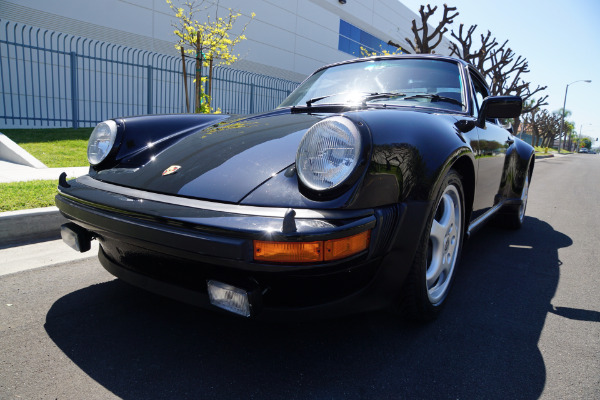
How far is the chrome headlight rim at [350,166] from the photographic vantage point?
1438 mm

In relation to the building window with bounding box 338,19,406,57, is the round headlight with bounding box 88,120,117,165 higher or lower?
lower

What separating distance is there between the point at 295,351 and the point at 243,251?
0.65 m

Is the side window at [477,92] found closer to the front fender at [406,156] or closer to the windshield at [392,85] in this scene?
the windshield at [392,85]

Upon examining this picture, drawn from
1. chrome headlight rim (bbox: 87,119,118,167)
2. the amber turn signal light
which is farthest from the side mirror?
chrome headlight rim (bbox: 87,119,118,167)

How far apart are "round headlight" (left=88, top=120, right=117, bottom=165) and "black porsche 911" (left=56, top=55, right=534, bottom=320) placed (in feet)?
0.04

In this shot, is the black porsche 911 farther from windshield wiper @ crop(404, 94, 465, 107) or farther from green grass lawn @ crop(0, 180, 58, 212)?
green grass lawn @ crop(0, 180, 58, 212)

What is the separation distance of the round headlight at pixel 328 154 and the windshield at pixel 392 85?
0.90 meters

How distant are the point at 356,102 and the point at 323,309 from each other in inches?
54.9

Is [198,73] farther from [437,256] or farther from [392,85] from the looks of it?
[437,256]

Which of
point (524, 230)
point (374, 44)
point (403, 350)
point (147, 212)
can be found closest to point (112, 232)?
point (147, 212)

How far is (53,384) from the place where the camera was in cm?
144

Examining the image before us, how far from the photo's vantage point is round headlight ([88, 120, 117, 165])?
7.05ft

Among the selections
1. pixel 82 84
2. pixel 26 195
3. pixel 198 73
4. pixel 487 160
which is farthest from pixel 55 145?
pixel 487 160

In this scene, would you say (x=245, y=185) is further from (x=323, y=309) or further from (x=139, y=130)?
(x=139, y=130)
